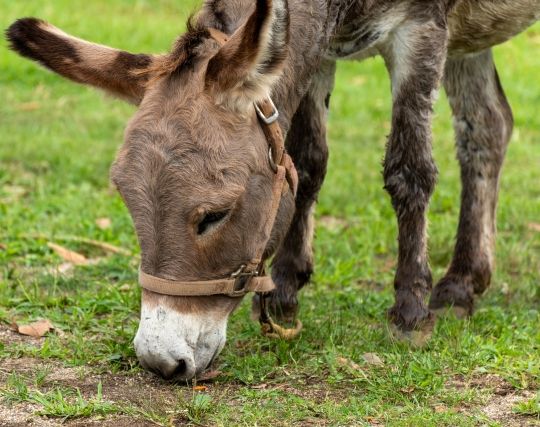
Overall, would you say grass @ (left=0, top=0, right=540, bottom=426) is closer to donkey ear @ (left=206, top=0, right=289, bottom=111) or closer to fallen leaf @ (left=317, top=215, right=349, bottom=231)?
fallen leaf @ (left=317, top=215, right=349, bottom=231)

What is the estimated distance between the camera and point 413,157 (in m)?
4.93

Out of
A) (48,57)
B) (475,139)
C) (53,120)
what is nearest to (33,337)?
(48,57)

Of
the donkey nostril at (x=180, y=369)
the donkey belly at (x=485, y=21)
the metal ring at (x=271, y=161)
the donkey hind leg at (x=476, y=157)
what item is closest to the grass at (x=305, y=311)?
the donkey nostril at (x=180, y=369)

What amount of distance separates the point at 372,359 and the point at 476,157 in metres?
1.89

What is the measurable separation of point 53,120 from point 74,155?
151 centimetres

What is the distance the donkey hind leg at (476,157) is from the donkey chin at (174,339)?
202cm

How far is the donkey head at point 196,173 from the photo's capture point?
12.6 feet

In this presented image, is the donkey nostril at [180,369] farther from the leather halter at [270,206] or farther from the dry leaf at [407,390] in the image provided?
the dry leaf at [407,390]

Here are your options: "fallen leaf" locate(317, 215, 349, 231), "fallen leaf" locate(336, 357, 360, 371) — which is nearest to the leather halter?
"fallen leaf" locate(336, 357, 360, 371)

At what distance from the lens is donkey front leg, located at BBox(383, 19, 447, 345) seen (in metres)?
4.91

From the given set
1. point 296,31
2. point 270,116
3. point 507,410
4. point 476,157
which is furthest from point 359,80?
point 507,410

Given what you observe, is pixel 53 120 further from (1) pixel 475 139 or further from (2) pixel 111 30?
(1) pixel 475 139

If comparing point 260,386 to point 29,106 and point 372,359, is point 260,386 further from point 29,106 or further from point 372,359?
point 29,106

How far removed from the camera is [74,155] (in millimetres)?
8453
